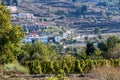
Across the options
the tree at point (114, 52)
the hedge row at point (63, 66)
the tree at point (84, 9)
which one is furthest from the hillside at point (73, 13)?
the hedge row at point (63, 66)

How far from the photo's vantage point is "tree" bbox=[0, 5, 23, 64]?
13375 millimetres

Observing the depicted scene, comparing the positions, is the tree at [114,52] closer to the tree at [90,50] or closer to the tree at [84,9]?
the tree at [90,50]

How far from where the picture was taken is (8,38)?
13.4 metres

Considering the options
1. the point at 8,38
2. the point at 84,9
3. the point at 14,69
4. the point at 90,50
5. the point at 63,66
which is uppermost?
the point at 8,38

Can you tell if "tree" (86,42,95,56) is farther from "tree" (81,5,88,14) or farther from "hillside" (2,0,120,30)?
"tree" (81,5,88,14)

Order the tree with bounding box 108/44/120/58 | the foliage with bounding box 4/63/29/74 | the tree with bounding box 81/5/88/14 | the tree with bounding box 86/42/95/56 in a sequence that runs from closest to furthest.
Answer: the foliage with bounding box 4/63/29/74 < the tree with bounding box 108/44/120/58 < the tree with bounding box 86/42/95/56 < the tree with bounding box 81/5/88/14

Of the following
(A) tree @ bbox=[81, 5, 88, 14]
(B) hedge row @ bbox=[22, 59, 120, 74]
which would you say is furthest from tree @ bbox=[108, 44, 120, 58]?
(A) tree @ bbox=[81, 5, 88, 14]

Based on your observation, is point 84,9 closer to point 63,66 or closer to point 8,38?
point 63,66

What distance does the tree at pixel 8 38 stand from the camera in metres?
13.4

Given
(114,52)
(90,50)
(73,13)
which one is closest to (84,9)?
(73,13)

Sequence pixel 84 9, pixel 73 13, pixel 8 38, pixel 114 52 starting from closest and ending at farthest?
pixel 8 38, pixel 114 52, pixel 84 9, pixel 73 13

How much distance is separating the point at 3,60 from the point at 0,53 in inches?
14.5

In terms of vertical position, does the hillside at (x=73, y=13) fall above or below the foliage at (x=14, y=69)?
below

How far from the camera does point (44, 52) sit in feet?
78.3
